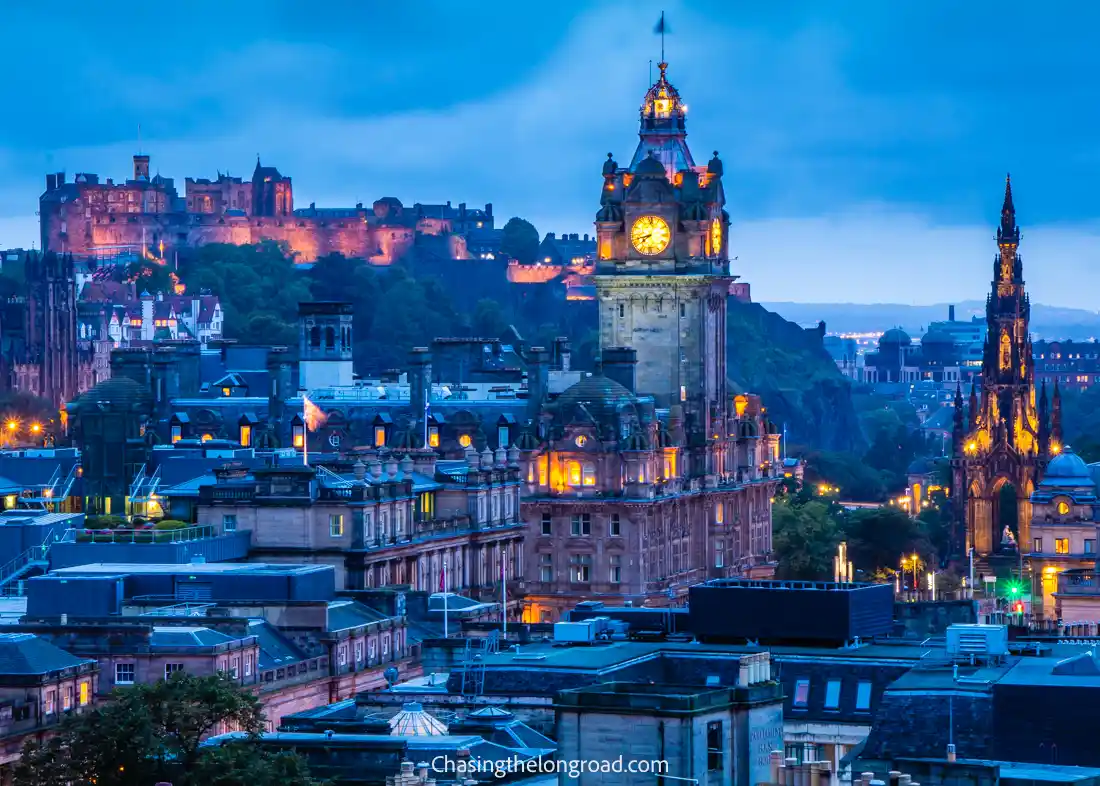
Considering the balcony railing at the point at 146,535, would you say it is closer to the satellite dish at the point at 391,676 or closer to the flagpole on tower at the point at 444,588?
the flagpole on tower at the point at 444,588

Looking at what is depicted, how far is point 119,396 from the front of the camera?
192375 millimetres

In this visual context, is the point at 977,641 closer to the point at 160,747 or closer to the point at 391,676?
the point at 391,676

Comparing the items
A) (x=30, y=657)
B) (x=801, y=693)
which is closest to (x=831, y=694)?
(x=801, y=693)

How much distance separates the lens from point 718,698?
8575cm

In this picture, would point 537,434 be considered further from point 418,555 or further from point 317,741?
point 317,741

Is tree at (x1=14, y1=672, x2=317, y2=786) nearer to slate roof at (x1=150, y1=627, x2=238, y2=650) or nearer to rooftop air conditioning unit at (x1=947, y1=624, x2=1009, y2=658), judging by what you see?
slate roof at (x1=150, y1=627, x2=238, y2=650)

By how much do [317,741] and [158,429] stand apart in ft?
352

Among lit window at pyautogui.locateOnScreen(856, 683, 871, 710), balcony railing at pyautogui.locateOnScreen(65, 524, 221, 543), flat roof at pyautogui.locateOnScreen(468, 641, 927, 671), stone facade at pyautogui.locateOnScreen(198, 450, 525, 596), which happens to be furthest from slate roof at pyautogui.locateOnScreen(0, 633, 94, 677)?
stone facade at pyautogui.locateOnScreen(198, 450, 525, 596)

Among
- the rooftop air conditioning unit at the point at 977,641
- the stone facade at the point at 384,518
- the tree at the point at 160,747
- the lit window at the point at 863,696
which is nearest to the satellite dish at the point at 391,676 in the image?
the tree at the point at 160,747

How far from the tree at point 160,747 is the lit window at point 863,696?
54.3ft

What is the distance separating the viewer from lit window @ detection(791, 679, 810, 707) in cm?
10131

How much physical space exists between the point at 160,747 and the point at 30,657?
16292 mm

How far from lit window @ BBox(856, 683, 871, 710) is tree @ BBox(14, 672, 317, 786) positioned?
54.3ft

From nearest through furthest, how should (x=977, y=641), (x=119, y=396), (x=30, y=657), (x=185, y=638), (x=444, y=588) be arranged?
(x=977, y=641) < (x=30, y=657) < (x=185, y=638) < (x=444, y=588) < (x=119, y=396)
